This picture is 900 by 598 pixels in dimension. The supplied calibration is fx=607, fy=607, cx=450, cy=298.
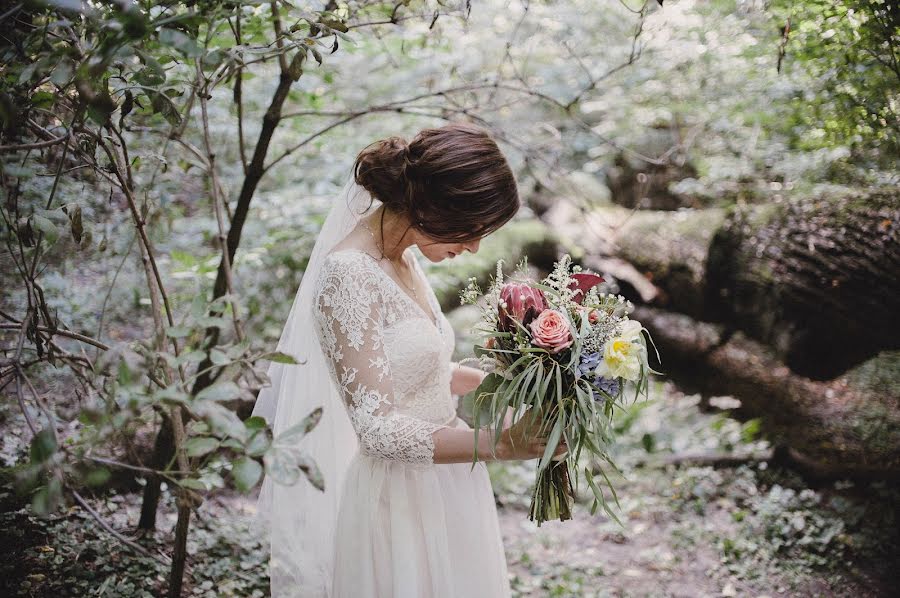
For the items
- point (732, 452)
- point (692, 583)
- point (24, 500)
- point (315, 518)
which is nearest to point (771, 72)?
point (732, 452)

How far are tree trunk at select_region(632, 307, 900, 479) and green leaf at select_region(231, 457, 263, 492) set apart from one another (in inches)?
137

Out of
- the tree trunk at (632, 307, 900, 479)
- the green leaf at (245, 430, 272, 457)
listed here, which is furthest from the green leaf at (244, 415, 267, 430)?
the tree trunk at (632, 307, 900, 479)

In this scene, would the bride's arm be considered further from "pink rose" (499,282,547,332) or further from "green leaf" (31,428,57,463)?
"green leaf" (31,428,57,463)

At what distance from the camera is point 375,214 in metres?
2.00

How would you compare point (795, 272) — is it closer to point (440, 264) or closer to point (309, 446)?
point (440, 264)

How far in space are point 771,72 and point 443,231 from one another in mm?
3440

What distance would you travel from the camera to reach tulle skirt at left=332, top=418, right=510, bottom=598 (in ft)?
6.04

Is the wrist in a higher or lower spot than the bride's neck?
lower

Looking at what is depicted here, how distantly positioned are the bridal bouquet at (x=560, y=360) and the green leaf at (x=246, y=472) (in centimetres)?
67

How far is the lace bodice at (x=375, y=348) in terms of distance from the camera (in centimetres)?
170

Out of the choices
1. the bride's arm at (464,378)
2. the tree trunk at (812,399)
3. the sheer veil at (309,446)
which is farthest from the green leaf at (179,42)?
the tree trunk at (812,399)

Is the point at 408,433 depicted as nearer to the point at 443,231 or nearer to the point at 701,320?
the point at 443,231

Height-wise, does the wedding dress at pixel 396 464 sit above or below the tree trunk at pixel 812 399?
above

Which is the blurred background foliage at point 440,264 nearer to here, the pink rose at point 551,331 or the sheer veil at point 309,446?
the sheer veil at point 309,446
